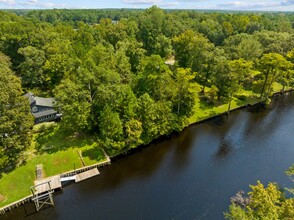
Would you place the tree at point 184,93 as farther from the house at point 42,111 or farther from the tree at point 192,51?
the house at point 42,111

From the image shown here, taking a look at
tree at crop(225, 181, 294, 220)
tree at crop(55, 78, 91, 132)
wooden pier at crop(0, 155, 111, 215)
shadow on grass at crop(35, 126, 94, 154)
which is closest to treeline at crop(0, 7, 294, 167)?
tree at crop(55, 78, 91, 132)

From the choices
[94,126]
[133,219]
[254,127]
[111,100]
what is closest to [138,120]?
[111,100]

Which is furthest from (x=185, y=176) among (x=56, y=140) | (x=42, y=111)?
(x=42, y=111)

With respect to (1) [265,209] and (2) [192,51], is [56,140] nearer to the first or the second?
(1) [265,209]

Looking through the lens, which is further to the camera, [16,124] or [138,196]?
[16,124]

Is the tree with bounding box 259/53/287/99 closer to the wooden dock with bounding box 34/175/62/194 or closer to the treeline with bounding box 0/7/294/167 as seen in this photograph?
the treeline with bounding box 0/7/294/167

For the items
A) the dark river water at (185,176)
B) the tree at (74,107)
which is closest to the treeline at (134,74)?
the tree at (74,107)

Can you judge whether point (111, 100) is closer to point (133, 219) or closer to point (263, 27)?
point (133, 219)
